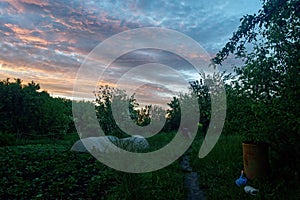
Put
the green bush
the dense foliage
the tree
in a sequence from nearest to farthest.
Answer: the tree < the green bush < the dense foliage

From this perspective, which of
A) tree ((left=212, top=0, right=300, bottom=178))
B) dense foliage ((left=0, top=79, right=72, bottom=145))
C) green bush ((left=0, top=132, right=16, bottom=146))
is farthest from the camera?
dense foliage ((left=0, top=79, right=72, bottom=145))

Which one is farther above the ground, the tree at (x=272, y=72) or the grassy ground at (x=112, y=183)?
the tree at (x=272, y=72)

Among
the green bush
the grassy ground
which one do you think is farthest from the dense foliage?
the grassy ground

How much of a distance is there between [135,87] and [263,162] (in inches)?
526

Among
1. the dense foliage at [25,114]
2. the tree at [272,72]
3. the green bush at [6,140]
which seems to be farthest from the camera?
the dense foliage at [25,114]

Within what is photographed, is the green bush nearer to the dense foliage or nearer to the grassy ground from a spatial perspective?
the dense foliage

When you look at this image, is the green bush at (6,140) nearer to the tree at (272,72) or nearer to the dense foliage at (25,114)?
the dense foliage at (25,114)

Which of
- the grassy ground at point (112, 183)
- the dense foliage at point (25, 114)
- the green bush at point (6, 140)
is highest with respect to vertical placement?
the dense foliage at point (25, 114)

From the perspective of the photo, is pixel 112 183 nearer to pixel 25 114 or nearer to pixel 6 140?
pixel 6 140

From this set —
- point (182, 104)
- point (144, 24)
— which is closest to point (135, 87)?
point (182, 104)

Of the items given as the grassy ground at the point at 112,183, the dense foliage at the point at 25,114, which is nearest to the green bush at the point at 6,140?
the dense foliage at the point at 25,114

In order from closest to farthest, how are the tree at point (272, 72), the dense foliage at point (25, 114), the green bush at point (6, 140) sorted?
the tree at point (272, 72)
the green bush at point (6, 140)
the dense foliage at point (25, 114)

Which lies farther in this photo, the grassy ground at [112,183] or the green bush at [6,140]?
the green bush at [6,140]

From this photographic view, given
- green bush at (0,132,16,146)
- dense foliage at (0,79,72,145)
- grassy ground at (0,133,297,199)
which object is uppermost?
dense foliage at (0,79,72,145)
